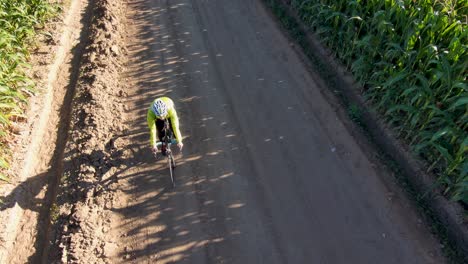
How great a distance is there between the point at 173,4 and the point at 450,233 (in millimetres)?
9986

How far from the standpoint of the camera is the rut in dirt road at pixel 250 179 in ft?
18.6

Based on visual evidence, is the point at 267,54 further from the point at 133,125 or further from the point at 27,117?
the point at 27,117

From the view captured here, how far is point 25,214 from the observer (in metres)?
6.17

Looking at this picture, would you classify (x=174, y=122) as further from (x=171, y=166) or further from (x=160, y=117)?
(x=171, y=166)

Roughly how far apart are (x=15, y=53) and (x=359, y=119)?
8.01 meters

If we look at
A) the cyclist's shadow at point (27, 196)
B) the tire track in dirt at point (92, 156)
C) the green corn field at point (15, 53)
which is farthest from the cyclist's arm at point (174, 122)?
the green corn field at point (15, 53)

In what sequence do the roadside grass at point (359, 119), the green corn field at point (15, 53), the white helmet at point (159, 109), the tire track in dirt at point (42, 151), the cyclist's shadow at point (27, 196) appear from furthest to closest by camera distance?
the green corn field at point (15, 53)
the cyclist's shadow at point (27, 196)
the tire track in dirt at point (42, 151)
the roadside grass at point (359, 119)
the white helmet at point (159, 109)

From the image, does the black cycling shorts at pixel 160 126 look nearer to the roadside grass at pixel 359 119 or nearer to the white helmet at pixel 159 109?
the white helmet at pixel 159 109

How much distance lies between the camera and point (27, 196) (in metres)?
6.38

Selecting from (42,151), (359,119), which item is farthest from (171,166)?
(359,119)

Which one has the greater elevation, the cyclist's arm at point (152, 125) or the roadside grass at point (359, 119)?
the cyclist's arm at point (152, 125)

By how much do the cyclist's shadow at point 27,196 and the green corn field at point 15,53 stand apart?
1.35 ft

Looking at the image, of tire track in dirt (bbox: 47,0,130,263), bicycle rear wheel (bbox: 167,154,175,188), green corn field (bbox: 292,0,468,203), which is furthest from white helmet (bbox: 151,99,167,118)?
green corn field (bbox: 292,0,468,203)

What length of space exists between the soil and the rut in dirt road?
0.02 m
